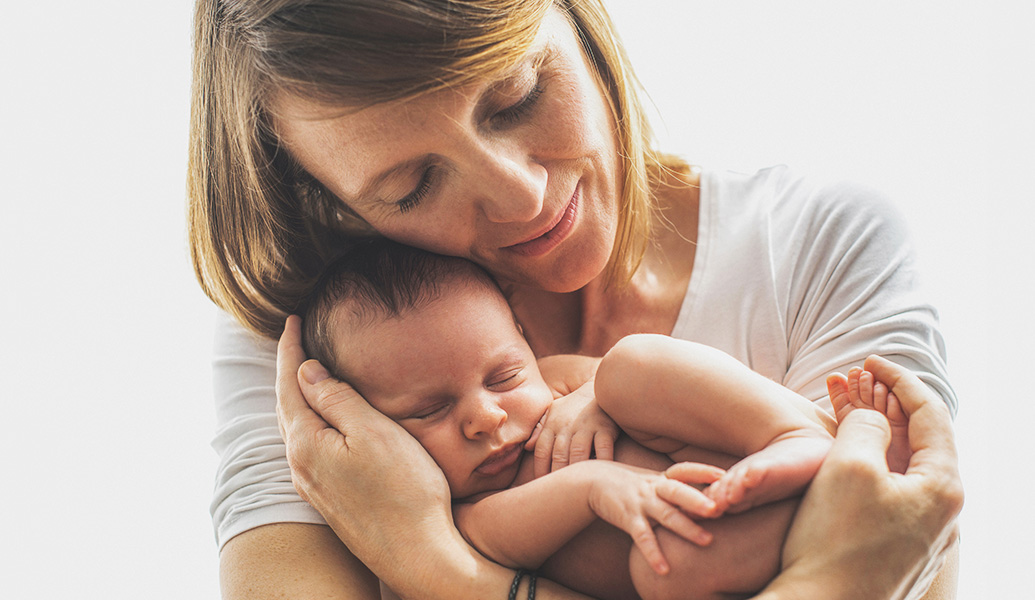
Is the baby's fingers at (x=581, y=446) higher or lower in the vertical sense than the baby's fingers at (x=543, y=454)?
higher

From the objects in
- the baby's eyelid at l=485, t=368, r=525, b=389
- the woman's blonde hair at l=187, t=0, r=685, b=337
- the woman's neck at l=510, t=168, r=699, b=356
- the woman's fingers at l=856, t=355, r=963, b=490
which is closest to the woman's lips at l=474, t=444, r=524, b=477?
the baby's eyelid at l=485, t=368, r=525, b=389

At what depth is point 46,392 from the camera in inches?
88.1

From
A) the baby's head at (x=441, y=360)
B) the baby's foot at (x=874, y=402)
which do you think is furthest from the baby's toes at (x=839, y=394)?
the baby's head at (x=441, y=360)

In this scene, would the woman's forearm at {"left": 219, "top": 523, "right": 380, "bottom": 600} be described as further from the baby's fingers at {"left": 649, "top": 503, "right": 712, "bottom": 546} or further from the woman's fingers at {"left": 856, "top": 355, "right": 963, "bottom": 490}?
the woman's fingers at {"left": 856, "top": 355, "right": 963, "bottom": 490}

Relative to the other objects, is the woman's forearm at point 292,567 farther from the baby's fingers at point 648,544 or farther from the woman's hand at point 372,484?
the baby's fingers at point 648,544

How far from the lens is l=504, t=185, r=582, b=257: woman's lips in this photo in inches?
53.4

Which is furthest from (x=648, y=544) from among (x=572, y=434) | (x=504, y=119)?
(x=504, y=119)

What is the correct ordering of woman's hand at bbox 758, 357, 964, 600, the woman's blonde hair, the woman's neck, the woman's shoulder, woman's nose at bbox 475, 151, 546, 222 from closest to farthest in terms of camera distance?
woman's hand at bbox 758, 357, 964, 600
the woman's blonde hair
woman's nose at bbox 475, 151, 546, 222
the woman's shoulder
the woman's neck

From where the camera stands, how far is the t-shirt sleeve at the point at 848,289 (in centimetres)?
129

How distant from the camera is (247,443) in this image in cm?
146

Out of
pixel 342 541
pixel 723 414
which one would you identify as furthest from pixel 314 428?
pixel 723 414

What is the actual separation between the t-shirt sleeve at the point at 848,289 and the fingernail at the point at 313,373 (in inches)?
31.7

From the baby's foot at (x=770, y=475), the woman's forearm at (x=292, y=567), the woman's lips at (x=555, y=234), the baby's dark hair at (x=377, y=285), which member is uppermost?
the woman's lips at (x=555, y=234)

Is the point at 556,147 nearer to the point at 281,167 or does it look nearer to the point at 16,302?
the point at 281,167
